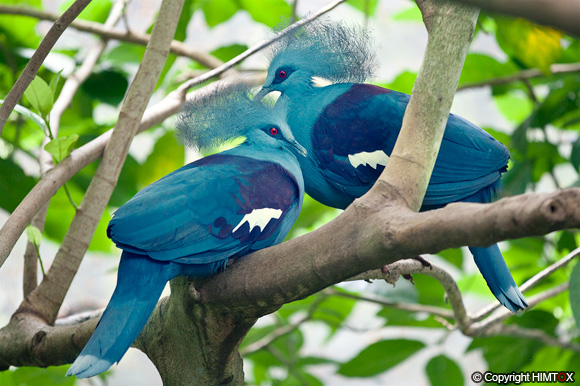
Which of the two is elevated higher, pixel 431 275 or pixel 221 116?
pixel 221 116

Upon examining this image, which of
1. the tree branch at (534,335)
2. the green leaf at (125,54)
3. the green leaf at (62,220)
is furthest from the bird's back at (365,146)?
the green leaf at (125,54)

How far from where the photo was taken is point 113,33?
160 centimetres

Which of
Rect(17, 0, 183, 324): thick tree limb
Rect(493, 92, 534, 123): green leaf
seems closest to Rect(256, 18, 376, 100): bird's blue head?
Rect(17, 0, 183, 324): thick tree limb

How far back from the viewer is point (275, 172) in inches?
36.8

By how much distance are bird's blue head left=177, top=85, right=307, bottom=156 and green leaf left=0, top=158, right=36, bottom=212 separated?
21.0 inches

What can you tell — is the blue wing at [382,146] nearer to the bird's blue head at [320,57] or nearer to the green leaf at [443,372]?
the bird's blue head at [320,57]

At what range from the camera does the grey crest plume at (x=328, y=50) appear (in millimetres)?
1147

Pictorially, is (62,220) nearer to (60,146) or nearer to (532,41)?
(60,146)

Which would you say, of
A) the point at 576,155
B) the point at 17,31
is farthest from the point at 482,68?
the point at 17,31

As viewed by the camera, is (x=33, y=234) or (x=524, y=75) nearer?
(x=33, y=234)

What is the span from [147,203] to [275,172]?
0.72 feet

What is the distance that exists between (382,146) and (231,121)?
301 millimetres

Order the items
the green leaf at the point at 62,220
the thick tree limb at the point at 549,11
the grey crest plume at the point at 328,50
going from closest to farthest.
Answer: the thick tree limb at the point at 549,11 < the grey crest plume at the point at 328,50 < the green leaf at the point at 62,220

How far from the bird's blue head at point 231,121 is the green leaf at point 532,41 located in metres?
0.58
